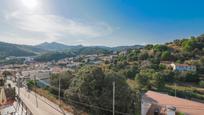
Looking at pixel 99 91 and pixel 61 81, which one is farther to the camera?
pixel 61 81

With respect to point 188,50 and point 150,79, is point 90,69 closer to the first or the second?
point 150,79

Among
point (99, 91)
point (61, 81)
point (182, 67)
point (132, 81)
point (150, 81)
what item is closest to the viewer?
point (99, 91)

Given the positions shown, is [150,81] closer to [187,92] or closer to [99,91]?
[187,92]

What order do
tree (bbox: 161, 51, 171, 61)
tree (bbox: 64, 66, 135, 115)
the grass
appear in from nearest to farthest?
tree (bbox: 64, 66, 135, 115) < the grass < tree (bbox: 161, 51, 171, 61)

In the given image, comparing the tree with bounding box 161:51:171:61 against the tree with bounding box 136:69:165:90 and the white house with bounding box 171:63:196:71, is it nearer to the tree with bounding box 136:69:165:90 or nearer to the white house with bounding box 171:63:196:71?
the white house with bounding box 171:63:196:71

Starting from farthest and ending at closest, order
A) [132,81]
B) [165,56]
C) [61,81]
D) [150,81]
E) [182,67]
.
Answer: [165,56] < [182,67] < [132,81] < [150,81] < [61,81]

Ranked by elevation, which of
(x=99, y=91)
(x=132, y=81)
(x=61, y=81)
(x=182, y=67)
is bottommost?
(x=132, y=81)

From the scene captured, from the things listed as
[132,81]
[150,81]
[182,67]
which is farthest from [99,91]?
[182,67]

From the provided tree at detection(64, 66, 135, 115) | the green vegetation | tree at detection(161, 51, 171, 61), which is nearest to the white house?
the green vegetation

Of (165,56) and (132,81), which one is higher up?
(165,56)

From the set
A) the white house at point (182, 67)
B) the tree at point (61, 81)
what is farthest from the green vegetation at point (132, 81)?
the white house at point (182, 67)

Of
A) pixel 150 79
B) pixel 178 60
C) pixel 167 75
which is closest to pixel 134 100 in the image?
pixel 150 79
